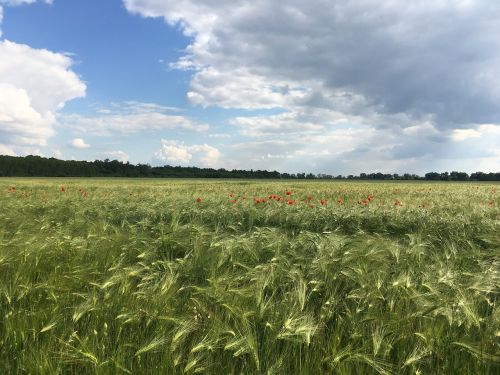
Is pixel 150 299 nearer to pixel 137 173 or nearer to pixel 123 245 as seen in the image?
pixel 123 245

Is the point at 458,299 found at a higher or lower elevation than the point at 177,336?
higher

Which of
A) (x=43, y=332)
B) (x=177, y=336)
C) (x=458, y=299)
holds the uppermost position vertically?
(x=458, y=299)

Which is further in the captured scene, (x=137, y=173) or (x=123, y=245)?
(x=137, y=173)

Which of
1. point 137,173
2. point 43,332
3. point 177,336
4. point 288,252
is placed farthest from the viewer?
point 137,173

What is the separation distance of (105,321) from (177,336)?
0.83 metres

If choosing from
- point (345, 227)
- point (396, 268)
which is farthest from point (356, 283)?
point (345, 227)

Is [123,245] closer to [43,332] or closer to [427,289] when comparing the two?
[43,332]

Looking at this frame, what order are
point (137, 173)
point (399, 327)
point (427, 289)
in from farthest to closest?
point (137, 173) → point (427, 289) → point (399, 327)

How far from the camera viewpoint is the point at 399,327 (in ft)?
8.44

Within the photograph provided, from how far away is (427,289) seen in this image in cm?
309

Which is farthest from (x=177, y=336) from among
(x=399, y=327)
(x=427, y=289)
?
(x=427, y=289)

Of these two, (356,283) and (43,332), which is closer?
(43,332)

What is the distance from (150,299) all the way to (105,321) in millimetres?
369

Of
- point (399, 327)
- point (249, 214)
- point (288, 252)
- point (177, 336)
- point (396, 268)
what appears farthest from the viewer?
point (249, 214)
